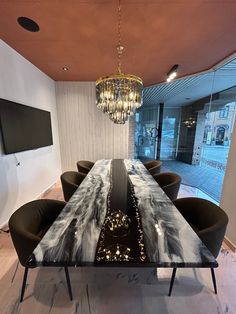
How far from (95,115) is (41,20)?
2.59 meters

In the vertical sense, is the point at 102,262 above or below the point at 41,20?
below

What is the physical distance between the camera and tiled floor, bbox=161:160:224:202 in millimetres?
3767

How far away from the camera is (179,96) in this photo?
4.88m

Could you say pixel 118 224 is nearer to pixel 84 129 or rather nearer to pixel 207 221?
pixel 207 221

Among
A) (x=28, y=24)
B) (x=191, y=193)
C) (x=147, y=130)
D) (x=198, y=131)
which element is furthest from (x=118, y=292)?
(x=198, y=131)

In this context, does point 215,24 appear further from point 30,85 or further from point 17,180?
point 17,180

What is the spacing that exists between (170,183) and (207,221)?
0.91 m

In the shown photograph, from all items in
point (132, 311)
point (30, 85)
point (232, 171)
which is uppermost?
point (30, 85)

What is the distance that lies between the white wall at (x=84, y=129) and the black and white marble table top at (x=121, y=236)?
2820 mm

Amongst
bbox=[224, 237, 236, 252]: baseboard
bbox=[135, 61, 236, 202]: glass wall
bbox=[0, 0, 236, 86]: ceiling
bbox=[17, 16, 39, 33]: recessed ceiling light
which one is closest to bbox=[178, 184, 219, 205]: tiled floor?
bbox=[135, 61, 236, 202]: glass wall

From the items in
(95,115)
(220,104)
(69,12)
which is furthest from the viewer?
(95,115)

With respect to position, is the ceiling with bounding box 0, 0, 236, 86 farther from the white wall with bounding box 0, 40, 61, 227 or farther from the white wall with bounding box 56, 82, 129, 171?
the white wall with bounding box 56, 82, 129, 171

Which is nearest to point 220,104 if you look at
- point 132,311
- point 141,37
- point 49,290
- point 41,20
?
point 141,37

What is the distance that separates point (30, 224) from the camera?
1.44 metres
